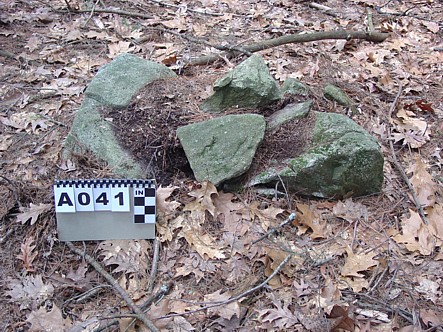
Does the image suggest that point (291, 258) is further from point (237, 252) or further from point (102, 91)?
point (102, 91)

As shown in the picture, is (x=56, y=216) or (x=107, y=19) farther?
(x=107, y=19)

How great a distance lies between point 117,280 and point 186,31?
Answer: 3658 mm

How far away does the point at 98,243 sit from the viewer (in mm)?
2660

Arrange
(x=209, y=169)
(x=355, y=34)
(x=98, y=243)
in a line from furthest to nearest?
(x=355, y=34) < (x=209, y=169) < (x=98, y=243)

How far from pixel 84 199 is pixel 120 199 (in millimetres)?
206

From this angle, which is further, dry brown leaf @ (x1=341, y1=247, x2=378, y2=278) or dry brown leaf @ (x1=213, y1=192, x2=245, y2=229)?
dry brown leaf @ (x1=213, y1=192, x2=245, y2=229)

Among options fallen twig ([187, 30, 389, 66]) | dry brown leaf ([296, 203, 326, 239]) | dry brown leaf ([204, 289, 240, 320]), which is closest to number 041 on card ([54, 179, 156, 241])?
dry brown leaf ([204, 289, 240, 320])

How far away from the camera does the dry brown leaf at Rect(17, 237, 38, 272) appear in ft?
8.27

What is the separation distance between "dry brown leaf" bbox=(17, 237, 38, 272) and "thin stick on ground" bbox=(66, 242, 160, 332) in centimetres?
20

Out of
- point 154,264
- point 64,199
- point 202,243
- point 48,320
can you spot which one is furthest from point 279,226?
point 48,320

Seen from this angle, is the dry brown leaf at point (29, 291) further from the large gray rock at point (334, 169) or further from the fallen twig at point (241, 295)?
the large gray rock at point (334, 169)

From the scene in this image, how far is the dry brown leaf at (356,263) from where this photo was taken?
2.53 m

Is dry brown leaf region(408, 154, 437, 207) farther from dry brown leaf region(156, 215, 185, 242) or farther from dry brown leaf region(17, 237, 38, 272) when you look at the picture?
dry brown leaf region(17, 237, 38, 272)

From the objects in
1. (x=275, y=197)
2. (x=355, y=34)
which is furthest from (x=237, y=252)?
(x=355, y=34)
